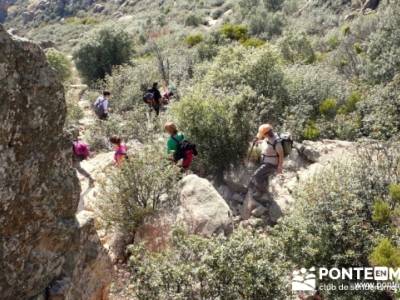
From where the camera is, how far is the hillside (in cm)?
408

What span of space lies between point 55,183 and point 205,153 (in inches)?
215

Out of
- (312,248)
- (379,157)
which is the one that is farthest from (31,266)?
(379,157)

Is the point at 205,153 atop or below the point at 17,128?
below

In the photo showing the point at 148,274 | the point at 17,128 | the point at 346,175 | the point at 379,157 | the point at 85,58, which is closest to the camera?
the point at 17,128

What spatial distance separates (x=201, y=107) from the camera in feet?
31.2

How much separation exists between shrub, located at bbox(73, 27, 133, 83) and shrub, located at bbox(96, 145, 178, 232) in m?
18.6

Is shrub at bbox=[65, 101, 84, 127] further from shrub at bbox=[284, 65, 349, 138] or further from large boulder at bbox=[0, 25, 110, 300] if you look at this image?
large boulder at bbox=[0, 25, 110, 300]

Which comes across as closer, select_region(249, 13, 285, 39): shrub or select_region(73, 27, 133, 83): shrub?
select_region(73, 27, 133, 83): shrub

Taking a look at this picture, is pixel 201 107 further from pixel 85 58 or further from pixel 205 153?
pixel 85 58

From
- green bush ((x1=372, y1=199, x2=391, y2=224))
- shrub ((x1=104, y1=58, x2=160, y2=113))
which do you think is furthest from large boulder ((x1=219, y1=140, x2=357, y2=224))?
shrub ((x1=104, y1=58, x2=160, y2=113))

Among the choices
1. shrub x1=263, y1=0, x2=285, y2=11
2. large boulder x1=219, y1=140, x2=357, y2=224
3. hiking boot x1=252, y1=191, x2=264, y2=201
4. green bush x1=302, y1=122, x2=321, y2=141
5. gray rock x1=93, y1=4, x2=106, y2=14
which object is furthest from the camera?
gray rock x1=93, y1=4, x2=106, y2=14

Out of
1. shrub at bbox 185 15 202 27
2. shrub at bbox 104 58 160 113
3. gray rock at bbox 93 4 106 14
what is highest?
shrub at bbox 104 58 160 113

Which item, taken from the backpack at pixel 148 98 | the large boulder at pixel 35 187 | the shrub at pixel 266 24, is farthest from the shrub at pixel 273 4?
the large boulder at pixel 35 187

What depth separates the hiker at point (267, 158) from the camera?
316 inches
